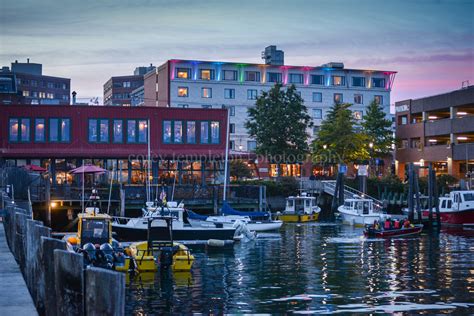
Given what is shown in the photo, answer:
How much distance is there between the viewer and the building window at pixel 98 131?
239 feet

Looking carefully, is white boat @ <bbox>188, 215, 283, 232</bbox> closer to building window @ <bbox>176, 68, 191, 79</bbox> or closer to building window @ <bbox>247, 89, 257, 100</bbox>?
building window @ <bbox>176, 68, 191, 79</bbox>

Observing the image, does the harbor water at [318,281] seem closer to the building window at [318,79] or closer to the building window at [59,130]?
the building window at [59,130]

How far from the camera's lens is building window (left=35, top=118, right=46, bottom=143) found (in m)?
72.2

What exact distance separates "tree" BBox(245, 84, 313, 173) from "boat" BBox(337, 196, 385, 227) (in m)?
28.1

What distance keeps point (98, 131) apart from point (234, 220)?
22.9 m

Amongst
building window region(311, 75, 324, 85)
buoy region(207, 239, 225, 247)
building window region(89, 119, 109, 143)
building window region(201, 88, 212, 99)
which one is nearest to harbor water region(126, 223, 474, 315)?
buoy region(207, 239, 225, 247)

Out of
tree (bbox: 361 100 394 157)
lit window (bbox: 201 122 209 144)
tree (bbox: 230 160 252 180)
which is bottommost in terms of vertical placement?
tree (bbox: 230 160 252 180)

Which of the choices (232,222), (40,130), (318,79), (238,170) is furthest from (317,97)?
(232,222)

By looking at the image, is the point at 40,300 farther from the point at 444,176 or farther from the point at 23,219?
the point at 444,176

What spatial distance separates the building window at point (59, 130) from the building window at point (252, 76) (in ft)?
183

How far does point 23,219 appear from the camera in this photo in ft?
74.7

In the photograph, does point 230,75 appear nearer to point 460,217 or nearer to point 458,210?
point 458,210

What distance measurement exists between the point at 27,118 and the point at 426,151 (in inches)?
2425

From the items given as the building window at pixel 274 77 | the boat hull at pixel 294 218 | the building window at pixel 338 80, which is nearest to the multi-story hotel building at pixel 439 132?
the building window at pixel 338 80
